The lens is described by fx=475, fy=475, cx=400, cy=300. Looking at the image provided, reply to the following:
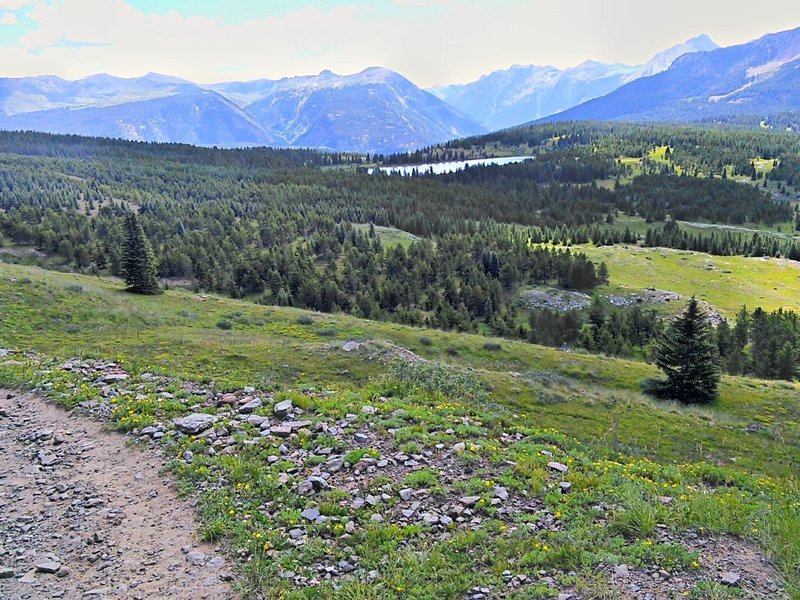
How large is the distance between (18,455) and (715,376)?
143 ft

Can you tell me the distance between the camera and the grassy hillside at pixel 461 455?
9.85 m

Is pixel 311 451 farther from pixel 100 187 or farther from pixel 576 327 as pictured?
pixel 100 187

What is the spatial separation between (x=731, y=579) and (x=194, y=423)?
47.5ft

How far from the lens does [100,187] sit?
185500mm

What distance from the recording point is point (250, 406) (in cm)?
1675

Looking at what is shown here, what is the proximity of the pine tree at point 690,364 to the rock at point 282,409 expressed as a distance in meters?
32.6

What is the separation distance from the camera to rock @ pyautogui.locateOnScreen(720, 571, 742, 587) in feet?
29.6

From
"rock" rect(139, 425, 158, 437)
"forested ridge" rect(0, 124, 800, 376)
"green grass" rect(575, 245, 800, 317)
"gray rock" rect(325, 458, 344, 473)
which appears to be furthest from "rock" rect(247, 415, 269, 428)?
"green grass" rect(575, 245, 800, 317)

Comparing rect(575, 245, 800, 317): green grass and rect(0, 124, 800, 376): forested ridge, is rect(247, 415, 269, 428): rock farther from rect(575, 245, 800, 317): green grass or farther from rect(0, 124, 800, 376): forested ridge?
rect(575, 245, 800, 317): green grass

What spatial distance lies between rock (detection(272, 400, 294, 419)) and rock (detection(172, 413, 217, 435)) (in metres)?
1.98

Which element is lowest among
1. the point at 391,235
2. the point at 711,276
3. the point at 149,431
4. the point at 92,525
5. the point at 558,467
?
the point at 711,276

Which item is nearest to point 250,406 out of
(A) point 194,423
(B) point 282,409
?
(B) point 282,409

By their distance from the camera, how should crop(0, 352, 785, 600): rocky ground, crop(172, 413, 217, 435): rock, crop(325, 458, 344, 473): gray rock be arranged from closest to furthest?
crop(0, 352, 785, 600): rocky ground → crop(325, 458, 344, 473): gray rock → crop(172, 413, 217, 435): rock

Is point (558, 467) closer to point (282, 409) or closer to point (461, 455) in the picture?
point (461, 455)
